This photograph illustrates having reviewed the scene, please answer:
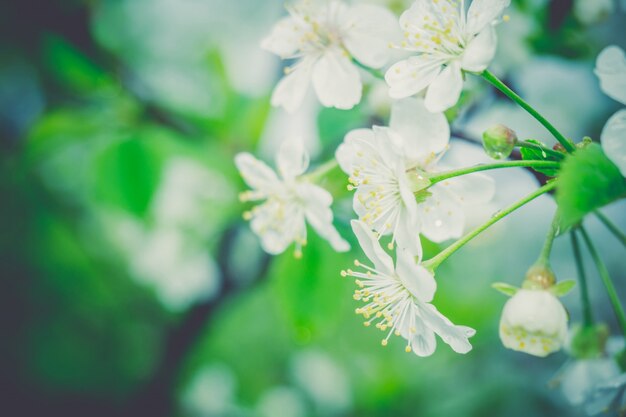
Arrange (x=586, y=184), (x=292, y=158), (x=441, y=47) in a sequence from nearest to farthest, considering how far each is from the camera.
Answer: (x=586, y=184) → (x=441, y=47) → (x=292, y=158)

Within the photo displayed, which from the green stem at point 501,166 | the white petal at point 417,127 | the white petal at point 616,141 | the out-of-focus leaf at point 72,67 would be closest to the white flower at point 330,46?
the white petal at point 417,127

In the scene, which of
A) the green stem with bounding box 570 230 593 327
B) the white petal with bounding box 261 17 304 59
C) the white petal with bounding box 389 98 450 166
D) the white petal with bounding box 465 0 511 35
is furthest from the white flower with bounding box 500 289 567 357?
the white petal with bounding box 261 17 304 59

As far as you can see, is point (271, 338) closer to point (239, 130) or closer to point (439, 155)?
point (239, 130)

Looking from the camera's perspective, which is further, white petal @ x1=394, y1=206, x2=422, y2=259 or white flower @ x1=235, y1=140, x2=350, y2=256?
white flower @ x1=235, y1=140, x2=350, y2=256

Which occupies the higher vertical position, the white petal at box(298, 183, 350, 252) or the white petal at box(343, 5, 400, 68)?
the white petal at box(343, 5, 400, 68)

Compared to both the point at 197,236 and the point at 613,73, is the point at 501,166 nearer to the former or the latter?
the point at 613,73

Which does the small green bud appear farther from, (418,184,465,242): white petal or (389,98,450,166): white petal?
(389,98,450,166): white petal

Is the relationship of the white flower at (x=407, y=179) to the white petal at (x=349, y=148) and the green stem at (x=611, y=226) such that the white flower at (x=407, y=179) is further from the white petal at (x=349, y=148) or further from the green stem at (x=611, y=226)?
the green stem at (x=611, y=226)

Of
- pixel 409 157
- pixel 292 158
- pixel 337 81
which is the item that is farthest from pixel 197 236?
pixel 409 157
